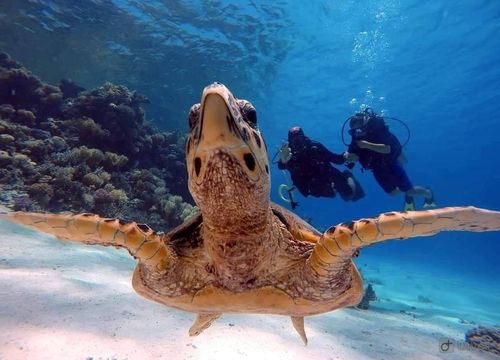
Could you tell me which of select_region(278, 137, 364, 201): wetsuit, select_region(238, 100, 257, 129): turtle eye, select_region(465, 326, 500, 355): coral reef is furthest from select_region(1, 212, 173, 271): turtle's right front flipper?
select_region(278, 137, 364, 201): wetsuit

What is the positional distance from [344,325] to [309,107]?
3955 cm

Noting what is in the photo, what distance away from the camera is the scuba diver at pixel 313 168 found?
412 inches

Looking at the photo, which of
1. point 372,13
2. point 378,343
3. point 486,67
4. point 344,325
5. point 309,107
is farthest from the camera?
point 309,107

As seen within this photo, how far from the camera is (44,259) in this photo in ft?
16.8

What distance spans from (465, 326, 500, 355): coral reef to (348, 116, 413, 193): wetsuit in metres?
4.99

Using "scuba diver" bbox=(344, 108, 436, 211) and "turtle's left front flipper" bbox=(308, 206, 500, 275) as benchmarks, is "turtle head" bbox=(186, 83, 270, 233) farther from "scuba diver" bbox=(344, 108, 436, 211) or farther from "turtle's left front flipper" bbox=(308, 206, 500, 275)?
"scuba diver" bbox=(344, 108, 436, 211)

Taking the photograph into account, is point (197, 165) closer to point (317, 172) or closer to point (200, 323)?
point (200, 323)

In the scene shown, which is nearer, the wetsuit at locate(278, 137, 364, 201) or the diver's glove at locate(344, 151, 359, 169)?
the diver's glove at locate(344, 151, 359, 169)

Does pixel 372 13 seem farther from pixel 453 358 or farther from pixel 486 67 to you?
pixel 453 358

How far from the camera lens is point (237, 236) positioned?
99.9 inches

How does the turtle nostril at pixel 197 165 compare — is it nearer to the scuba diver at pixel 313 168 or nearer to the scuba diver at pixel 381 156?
the scuba diver at pixel 313 168

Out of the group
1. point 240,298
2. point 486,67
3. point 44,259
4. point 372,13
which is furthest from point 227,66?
point 240,298

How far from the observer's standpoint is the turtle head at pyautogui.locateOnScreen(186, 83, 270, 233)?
1820mm

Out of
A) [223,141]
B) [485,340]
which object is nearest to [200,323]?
[223,141]
